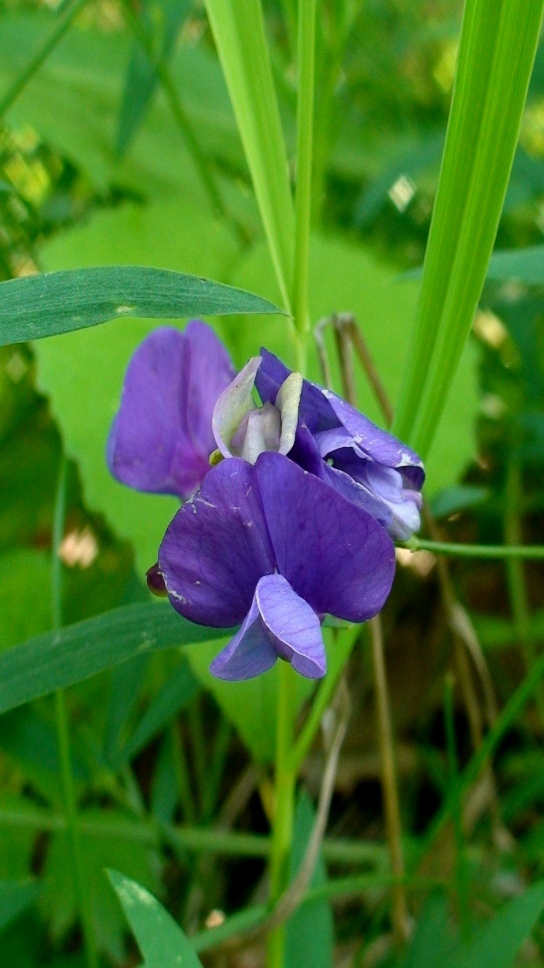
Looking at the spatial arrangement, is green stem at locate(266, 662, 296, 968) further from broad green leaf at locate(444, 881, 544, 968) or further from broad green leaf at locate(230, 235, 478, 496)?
broad green leaf at locate(230, 235, 478, 496)

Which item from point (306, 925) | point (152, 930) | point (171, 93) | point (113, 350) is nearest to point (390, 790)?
point (306, 925)

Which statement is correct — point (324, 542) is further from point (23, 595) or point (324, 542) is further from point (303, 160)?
point (23, 595)

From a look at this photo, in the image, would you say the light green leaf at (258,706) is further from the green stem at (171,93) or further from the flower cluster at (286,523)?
the green stem at (171,93)

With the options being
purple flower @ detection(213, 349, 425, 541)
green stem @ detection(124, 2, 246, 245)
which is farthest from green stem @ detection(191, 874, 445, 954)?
green stem @ detection(124, 2, 246, 245)

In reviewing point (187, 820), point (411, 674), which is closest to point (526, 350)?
point (411, 674)

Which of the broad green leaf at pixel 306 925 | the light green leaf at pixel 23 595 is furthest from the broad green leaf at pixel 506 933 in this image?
the light green leaf at pixel 23 595
